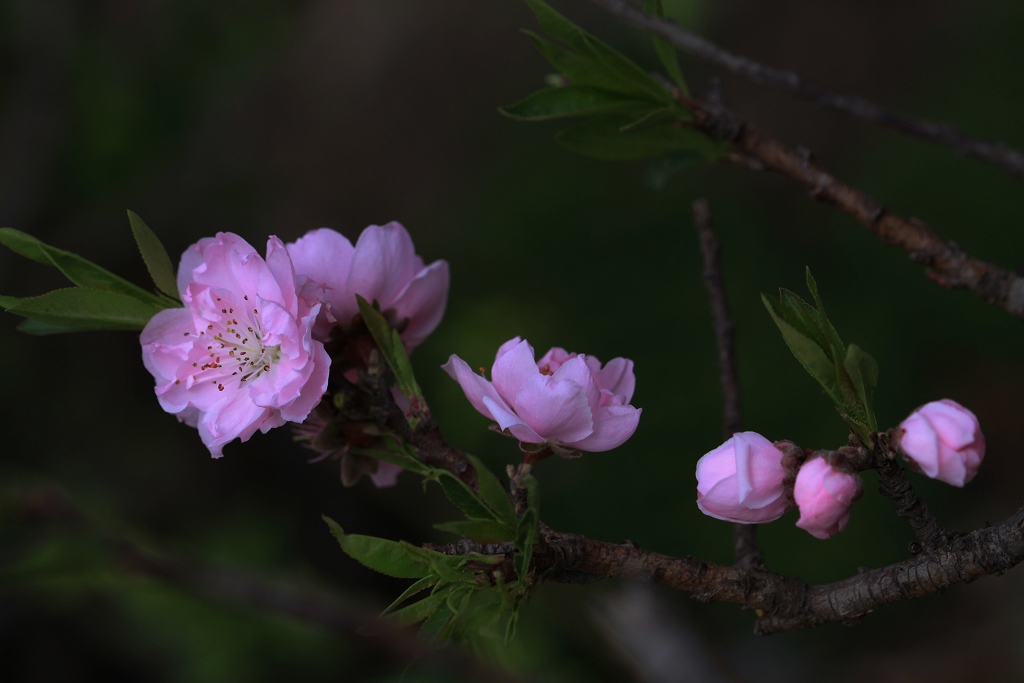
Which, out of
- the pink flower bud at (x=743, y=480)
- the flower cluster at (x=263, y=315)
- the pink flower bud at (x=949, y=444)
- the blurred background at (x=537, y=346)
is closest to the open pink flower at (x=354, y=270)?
the flower cluster at (x=263, y=315)

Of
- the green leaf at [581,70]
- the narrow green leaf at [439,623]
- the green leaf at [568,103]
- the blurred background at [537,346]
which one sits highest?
the green leaf at [581,70]

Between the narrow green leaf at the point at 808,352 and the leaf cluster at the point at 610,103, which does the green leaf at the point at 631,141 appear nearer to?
the leaf cluster at the point at 610,103

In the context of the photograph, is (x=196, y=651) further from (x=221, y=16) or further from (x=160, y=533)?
(x=221, y=16)

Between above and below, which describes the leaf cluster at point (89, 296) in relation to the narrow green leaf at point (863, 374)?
below

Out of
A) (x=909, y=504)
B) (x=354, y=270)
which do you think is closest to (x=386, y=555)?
(x=354, y=270)

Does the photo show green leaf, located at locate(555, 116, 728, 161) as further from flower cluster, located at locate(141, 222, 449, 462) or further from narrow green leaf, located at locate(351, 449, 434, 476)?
narrow green leaf, located at locate(351, 449, 434, 476)
